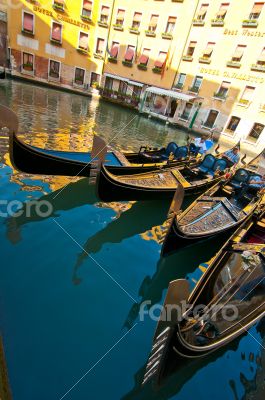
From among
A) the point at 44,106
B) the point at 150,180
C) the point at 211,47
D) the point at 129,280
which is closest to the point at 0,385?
the point at 129,280

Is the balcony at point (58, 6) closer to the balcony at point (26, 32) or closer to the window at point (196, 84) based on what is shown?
the balcony at point (26, 32)

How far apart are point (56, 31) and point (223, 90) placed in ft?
39.4

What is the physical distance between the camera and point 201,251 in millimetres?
4352

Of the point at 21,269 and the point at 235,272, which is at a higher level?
the point at 235,272

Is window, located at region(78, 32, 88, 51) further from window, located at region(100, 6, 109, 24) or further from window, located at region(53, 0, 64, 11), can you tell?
window, located at region(53, 0, 64, 11)

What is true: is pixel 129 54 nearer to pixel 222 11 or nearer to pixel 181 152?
pixel 222 11

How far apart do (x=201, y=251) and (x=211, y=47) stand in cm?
1425

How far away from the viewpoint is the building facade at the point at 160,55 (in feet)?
42.3

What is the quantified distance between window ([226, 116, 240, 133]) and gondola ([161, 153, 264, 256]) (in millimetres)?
9711

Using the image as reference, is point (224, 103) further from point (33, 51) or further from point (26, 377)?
point (26, 377)

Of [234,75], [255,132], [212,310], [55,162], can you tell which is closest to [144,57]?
[234,75]

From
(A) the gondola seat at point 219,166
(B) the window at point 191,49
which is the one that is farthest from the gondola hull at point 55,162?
(B) the window at point 191,49

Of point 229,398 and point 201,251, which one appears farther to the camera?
point 201,251

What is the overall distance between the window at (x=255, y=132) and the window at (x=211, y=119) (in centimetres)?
246
